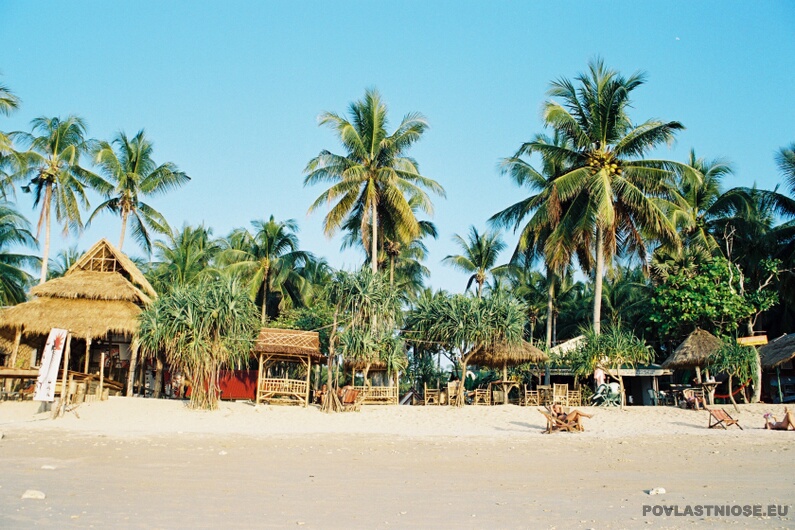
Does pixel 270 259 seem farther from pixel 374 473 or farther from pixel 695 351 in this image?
pixel 374 473

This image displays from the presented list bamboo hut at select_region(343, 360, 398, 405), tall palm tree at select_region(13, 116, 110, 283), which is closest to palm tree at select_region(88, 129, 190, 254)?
tall palm tree at select_region(13, 116, 110, 283)

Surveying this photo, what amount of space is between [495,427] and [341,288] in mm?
7728

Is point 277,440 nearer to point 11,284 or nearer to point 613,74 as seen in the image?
point 613,74

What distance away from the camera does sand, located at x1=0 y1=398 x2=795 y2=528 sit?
6273mm

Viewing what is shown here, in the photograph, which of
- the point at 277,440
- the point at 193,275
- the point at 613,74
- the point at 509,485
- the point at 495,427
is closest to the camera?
the point at 509,485

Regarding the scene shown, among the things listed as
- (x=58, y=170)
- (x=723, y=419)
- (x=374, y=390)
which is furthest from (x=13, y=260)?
(x=723, y=419)

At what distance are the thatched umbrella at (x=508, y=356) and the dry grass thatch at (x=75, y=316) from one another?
1161 centimetres

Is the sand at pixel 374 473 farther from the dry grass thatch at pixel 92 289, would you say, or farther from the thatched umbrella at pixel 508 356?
the dry grass thatch at pixel 92 289

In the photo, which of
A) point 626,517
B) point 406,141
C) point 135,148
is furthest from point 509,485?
point 135,148

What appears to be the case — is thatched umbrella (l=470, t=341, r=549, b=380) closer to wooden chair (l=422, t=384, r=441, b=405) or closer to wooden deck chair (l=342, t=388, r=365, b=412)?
wooden chair (l=422, t=384, r=441, b=405)

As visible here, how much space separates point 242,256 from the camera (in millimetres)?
34562

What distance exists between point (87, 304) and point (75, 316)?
28.2 inches

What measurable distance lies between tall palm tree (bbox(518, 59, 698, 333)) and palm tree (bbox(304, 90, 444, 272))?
4.83 metres

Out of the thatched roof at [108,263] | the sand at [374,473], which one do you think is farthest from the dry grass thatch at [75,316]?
the sand at [374,473]
